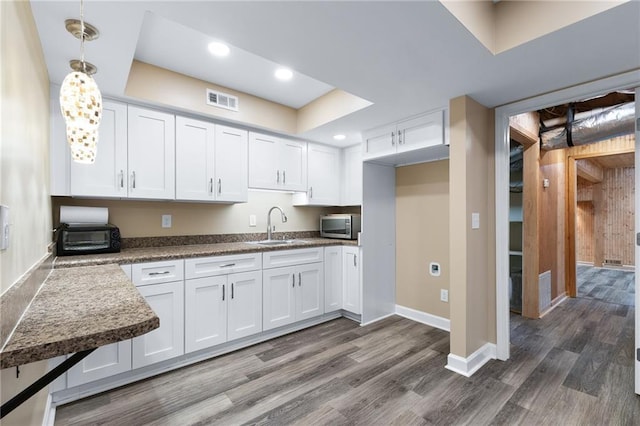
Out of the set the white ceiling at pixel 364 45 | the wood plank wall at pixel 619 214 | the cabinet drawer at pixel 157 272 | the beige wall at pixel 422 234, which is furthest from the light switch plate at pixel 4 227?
the wood plank wall at pixel 619 214

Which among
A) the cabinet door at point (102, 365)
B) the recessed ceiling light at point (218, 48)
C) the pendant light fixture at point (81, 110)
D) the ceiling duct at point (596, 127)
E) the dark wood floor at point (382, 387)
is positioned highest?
the recessed ceiling light at point (218, 48)

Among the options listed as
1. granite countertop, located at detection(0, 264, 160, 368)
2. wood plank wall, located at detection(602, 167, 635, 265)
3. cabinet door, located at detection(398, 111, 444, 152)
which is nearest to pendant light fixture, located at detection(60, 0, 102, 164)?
granite countertop, located at detection(0, 264, 160, 368)

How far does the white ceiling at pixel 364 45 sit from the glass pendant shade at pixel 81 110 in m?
0.59

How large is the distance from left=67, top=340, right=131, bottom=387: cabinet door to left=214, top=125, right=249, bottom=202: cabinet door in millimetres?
1430

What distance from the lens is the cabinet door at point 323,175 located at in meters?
3.63

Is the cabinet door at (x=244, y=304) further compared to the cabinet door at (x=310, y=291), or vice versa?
the cabinet door at (x=310, y=291)

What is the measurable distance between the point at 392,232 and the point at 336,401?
2.12 meters

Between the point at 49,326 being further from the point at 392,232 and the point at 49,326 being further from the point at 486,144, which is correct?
the point at 392,232

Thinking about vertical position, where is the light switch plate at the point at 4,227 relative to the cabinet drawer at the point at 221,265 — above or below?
above

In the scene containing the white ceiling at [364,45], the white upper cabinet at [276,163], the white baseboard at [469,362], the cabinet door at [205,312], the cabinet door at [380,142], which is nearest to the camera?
the white ceiling at [364,45]

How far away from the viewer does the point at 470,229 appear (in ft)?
7.78

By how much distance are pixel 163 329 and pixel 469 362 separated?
7.87ft

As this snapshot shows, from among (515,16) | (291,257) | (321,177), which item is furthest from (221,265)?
(515,16)

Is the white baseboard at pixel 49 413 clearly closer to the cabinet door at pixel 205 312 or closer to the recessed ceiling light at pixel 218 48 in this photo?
the cabinet door at pixel 205 312
